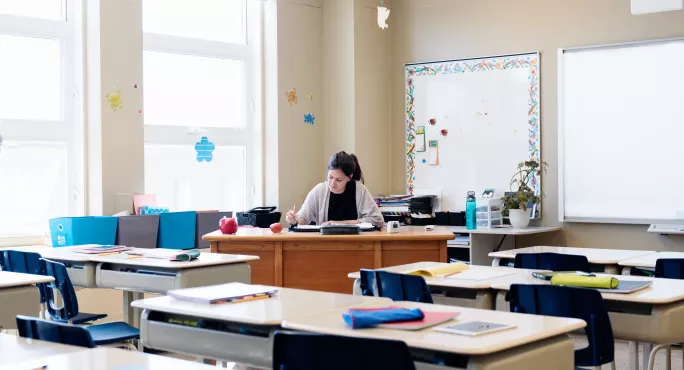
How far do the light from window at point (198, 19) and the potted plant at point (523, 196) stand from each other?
9.38ft

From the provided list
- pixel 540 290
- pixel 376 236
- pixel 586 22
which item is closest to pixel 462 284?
pixel 540 290

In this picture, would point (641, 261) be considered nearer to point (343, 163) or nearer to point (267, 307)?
point (343, 163)

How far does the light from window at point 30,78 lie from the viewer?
19.8ft

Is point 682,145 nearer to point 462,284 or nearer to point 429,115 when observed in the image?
point 429,115

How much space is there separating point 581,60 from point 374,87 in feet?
6.67

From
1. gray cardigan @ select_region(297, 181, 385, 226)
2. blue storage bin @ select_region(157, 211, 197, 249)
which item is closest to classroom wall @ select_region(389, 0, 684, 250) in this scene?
gray cardigan @ select_region(297, 181, 385, 226)

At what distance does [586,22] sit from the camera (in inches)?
274

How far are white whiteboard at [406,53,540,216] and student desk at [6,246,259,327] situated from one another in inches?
136

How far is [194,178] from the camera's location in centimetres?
730

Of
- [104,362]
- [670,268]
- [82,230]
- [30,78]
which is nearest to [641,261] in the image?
[670,268]

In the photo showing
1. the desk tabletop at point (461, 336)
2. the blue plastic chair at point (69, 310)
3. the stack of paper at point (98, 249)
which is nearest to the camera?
the desk tabletop at point (461, 336)

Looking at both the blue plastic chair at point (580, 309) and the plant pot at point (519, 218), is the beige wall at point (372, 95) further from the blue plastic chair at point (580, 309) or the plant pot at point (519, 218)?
the blue plastic chair at point (580, 309)

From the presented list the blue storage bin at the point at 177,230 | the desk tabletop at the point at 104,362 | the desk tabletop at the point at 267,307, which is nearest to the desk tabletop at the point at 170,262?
the desk tabletop at the point at 267,307

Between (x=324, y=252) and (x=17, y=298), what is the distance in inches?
85.8
